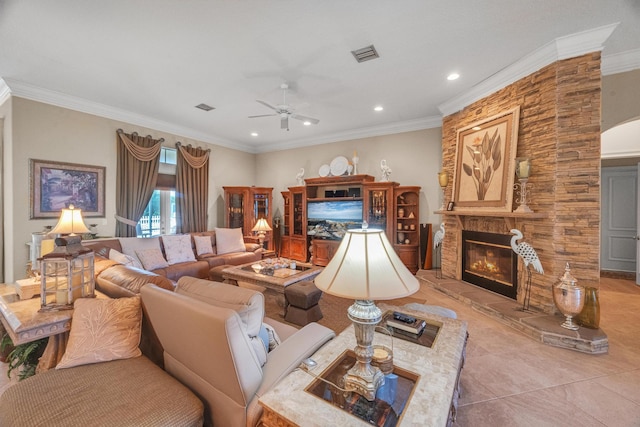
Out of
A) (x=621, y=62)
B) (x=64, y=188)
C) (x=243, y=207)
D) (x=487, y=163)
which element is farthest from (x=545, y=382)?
(x=64, y=188)

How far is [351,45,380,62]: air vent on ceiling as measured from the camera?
106 inches

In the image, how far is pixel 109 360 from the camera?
1.49 metres

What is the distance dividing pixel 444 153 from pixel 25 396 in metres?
5.02

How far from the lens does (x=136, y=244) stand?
403 centimetres

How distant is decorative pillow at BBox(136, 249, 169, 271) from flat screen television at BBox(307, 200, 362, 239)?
2952 millimetres

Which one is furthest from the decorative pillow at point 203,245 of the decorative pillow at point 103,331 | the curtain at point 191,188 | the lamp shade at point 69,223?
the decorative pillow at point 103,331

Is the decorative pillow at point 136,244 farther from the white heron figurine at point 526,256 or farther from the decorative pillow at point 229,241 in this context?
the white heron figurine at point 526,256

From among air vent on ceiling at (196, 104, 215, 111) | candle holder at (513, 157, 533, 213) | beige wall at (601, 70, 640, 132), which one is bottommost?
candle holder at (513, 157, 533, 213)

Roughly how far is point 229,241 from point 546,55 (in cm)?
551

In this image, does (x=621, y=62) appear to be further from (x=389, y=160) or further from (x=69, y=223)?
(x=69, y=223)

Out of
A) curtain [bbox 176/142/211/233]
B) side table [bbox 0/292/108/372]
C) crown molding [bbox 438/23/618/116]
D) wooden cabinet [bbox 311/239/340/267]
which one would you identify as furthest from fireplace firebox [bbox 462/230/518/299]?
curtain [bbox 176/142/211/233]

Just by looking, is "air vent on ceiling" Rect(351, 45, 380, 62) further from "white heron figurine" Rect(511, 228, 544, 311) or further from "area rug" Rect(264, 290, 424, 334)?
"area rug" Rect(264, 290, 424, 334)

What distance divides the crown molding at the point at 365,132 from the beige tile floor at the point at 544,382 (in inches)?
141

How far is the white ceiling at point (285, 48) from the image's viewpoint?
218 cm
